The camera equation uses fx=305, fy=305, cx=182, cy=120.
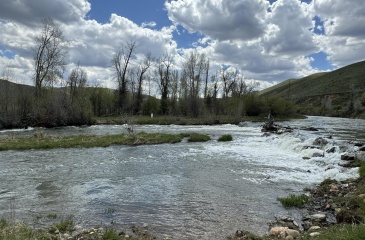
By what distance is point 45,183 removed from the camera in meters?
12.9

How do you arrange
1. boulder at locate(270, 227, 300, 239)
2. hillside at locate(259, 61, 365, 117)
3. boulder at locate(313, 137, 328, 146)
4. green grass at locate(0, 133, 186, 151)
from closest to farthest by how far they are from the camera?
boulder at locate(270, 227, 300, 239)
boulder at locate(313, 137, 328, 146)
green grass at locate(0, 133, 186, 151)
hillside at locate(259, 61, 365, 117)

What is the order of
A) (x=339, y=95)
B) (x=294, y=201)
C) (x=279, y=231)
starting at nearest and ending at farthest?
1. (x=279, y=231)
2. (x=294, y=201)
3. (x=339, y=95)

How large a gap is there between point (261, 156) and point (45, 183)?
45.1ft

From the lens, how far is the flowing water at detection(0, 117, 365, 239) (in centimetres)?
888

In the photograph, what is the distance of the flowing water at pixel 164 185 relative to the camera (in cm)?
888

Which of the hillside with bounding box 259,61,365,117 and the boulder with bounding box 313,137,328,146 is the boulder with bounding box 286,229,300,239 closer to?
the boulder with bounding box 313,137,328,146

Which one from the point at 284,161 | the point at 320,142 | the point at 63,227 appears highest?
the point at 320,142

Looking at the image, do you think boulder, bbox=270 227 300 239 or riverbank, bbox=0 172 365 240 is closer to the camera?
riverbank, bbox=0 172 365 240

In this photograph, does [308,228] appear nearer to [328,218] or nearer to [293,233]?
[293,233]

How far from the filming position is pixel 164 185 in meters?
13.0

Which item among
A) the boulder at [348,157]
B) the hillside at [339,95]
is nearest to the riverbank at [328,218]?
the boulder at [348,157]

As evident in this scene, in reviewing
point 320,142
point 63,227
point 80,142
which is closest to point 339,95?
point 320,142

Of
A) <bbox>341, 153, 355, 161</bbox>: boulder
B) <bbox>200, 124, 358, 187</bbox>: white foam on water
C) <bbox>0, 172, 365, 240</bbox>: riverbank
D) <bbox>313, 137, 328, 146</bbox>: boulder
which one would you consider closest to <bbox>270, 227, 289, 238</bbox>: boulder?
<bbox>0, 172, 365, 240</bbox>: riverbank

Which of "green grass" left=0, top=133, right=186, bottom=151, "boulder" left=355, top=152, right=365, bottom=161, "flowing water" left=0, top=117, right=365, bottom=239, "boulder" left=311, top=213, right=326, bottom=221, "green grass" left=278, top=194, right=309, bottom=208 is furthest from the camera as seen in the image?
"green grass" left=0, top=133, right=186, bottom=151
